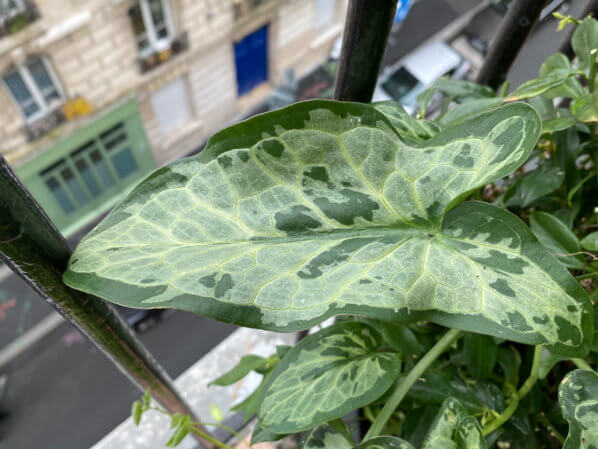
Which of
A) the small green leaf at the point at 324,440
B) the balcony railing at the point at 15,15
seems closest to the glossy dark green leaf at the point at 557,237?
the small green leaf at the point at 324,440

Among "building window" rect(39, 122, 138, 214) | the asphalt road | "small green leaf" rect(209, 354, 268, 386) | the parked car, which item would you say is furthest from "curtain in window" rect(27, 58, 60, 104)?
"small green leaf" rect(209, 354, 268, 386)

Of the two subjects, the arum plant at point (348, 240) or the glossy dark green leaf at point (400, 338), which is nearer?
the arum plant at point (348, 240)

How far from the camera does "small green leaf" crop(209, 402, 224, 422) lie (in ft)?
2.77

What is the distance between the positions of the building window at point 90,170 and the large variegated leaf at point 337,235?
Answer: 8.74ft

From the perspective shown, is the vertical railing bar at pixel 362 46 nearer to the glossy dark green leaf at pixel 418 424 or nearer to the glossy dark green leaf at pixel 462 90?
the glossy dark green leaf at pixel 462 90

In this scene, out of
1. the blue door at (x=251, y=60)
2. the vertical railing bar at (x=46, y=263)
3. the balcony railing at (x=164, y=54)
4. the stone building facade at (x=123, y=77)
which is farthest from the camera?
the blue door at (x=251, y=60)

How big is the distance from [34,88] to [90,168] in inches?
21.5

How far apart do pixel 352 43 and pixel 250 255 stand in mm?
150

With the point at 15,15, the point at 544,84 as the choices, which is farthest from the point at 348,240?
the point at 15,15

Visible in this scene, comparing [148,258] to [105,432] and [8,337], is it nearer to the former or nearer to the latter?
[105,432]

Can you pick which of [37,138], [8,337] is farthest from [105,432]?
[37,138]

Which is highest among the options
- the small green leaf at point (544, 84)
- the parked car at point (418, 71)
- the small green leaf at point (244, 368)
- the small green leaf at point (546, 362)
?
the small green leaf at point (544, 84)

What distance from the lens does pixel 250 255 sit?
32 centimetres

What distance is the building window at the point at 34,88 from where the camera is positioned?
2326mm
